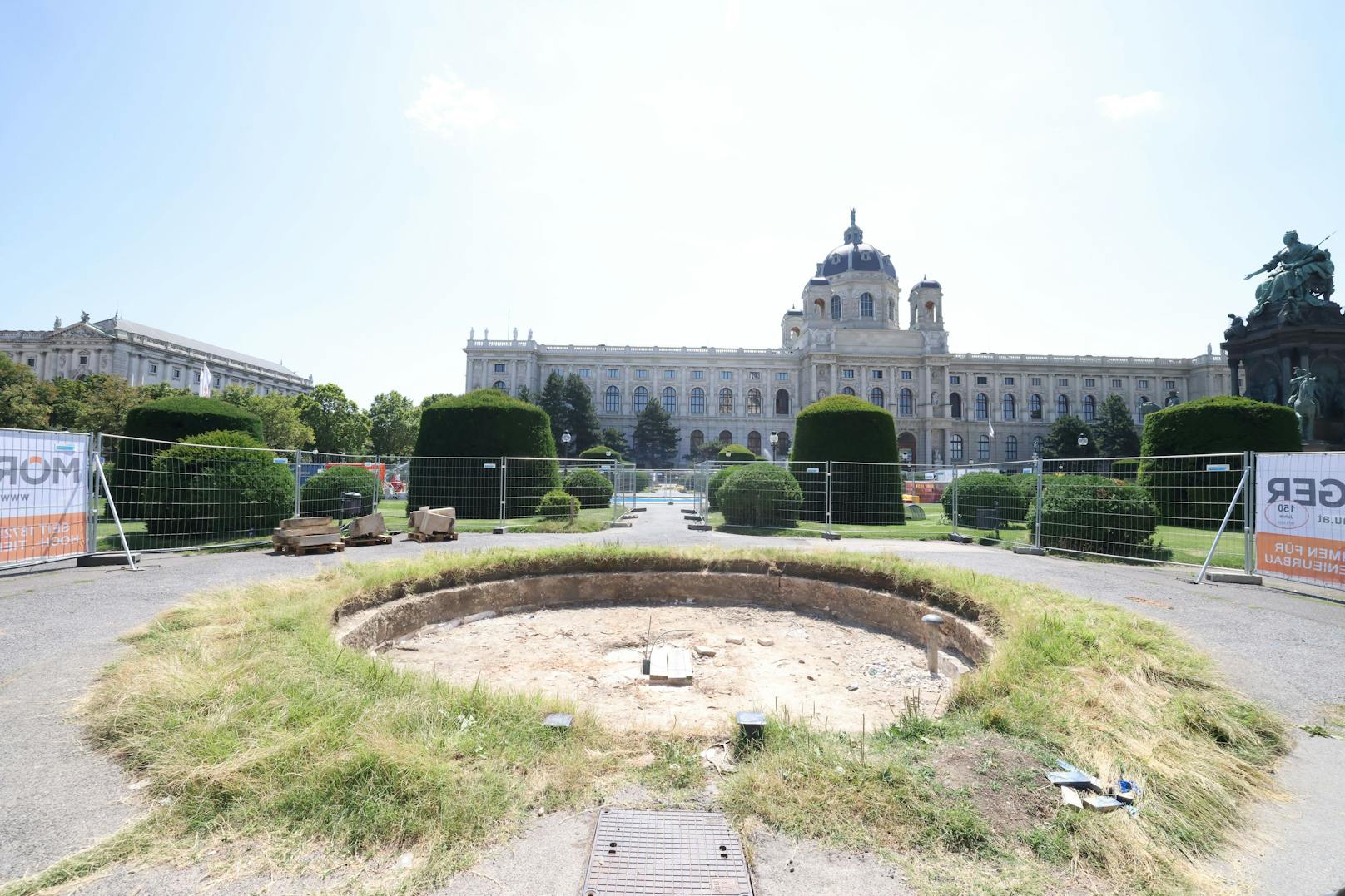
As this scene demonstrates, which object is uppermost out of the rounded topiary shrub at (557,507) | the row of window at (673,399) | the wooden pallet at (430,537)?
the row of window at (673,399)

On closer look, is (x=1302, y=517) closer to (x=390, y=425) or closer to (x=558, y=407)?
(x=390, y=425)

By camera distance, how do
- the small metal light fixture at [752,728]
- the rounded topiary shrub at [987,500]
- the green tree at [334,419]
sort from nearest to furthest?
the small metal light fixture at [752,728], the rounded topiary shrub at [987,500], the green tree at [334,419]

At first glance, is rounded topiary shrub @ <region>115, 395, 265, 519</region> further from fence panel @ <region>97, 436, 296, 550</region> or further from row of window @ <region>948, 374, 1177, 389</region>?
row of window @ <region>948, 374, 1177, 389</region>

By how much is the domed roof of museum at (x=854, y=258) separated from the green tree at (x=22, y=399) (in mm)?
73909

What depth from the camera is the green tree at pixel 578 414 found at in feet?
200

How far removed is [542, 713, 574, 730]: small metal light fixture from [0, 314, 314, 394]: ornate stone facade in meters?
73.3

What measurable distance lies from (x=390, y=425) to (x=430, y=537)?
4107 centimetres

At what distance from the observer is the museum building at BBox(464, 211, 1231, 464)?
71.8m

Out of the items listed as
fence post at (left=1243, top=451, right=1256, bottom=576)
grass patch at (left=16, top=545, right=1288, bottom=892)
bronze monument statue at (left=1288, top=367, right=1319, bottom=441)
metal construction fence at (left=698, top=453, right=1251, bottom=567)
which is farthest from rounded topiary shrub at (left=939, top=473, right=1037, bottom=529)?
bronze monument statue at (left=1288, top=367, right=1319, bottom=441)

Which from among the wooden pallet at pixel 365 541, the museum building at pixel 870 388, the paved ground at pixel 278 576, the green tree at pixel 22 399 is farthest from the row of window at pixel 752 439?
the paved ground at pixel 278 576

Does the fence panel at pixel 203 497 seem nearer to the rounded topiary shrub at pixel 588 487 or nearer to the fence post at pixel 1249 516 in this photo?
the rounded topiary shrub at pixel 588 487

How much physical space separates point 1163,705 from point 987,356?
3219 inches

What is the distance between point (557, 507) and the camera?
1411 cm

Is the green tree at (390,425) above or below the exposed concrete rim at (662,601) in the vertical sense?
above
